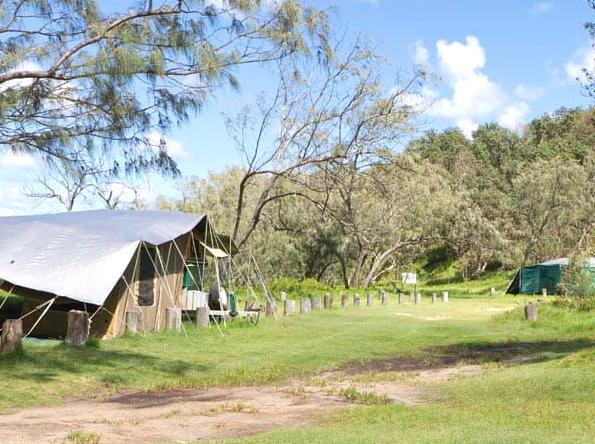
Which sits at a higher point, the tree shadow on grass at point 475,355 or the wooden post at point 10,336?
the wooden post at point 10,336

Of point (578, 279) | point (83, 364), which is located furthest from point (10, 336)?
point (578, 279)

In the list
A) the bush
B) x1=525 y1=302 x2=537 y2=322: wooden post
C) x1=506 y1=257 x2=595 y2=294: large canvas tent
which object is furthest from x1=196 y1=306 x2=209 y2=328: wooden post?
x1=506 y1=257 x2=595 y2=294: large canvas tent

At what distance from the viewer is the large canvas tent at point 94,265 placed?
15.0 metres

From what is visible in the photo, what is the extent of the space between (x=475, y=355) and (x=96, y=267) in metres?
7.92

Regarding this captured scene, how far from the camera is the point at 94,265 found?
50.3 feet

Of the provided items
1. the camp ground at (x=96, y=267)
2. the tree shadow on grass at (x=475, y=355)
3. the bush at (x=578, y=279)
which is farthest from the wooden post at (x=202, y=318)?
Result: the bush at (x=578, y=279)

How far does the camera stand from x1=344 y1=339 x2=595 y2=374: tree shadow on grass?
12.7 metres

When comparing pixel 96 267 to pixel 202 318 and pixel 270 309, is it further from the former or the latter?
pixel 270 309

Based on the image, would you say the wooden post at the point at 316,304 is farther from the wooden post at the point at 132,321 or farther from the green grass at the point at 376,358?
the wooden post at the point at 132,321

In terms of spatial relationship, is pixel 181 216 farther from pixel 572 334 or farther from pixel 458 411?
pixel 458 411

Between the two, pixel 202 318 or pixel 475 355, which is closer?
pixel 475 355

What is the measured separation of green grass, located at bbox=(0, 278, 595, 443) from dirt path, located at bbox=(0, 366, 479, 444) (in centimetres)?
43

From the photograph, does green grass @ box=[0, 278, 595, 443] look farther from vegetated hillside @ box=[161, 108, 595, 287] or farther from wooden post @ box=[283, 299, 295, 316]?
vegetated hillside @ box=[161, 108, 595, 287]

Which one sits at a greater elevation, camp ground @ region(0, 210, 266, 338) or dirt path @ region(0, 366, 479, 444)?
camp ground @ region(0, 210, 266, 338)
